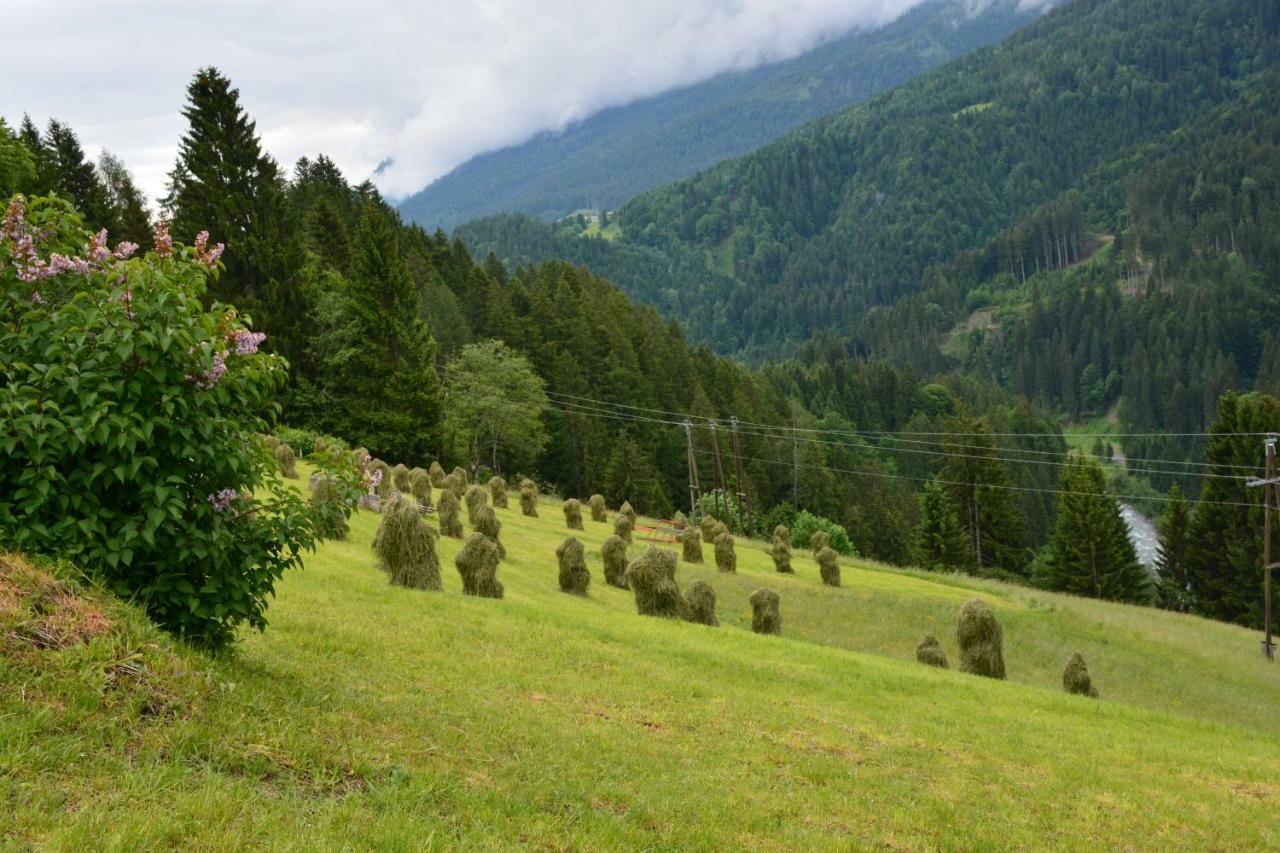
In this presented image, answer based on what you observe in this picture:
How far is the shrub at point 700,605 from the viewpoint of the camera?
857 inches

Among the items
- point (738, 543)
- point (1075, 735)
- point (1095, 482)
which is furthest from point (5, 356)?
point (1095, 482)

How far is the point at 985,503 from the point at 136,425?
8223 centimetres

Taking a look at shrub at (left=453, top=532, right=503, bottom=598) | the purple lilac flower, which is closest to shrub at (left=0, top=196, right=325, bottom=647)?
the purple lilac flower

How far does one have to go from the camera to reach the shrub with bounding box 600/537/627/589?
88.8 feet

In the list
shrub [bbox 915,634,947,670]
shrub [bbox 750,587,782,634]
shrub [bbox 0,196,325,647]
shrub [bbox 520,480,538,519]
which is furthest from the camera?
shrub [bbox 520,480,538,519]

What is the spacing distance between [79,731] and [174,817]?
3.50ft

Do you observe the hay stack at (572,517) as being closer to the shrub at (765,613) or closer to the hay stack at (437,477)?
the hay stack at (437,477)

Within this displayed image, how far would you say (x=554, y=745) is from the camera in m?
8.28

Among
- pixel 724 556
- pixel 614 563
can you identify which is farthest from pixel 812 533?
pixel 614 563

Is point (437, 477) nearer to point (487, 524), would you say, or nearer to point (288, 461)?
point (288, 461)

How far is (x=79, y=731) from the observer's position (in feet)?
17.4

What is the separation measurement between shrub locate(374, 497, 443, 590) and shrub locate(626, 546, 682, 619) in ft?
17.9

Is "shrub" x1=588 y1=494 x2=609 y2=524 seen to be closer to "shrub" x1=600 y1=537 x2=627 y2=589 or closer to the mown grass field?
"shrub" x1=600 y1=537 x2=627 y2=589

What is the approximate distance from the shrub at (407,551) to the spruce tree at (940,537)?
60644 mm
